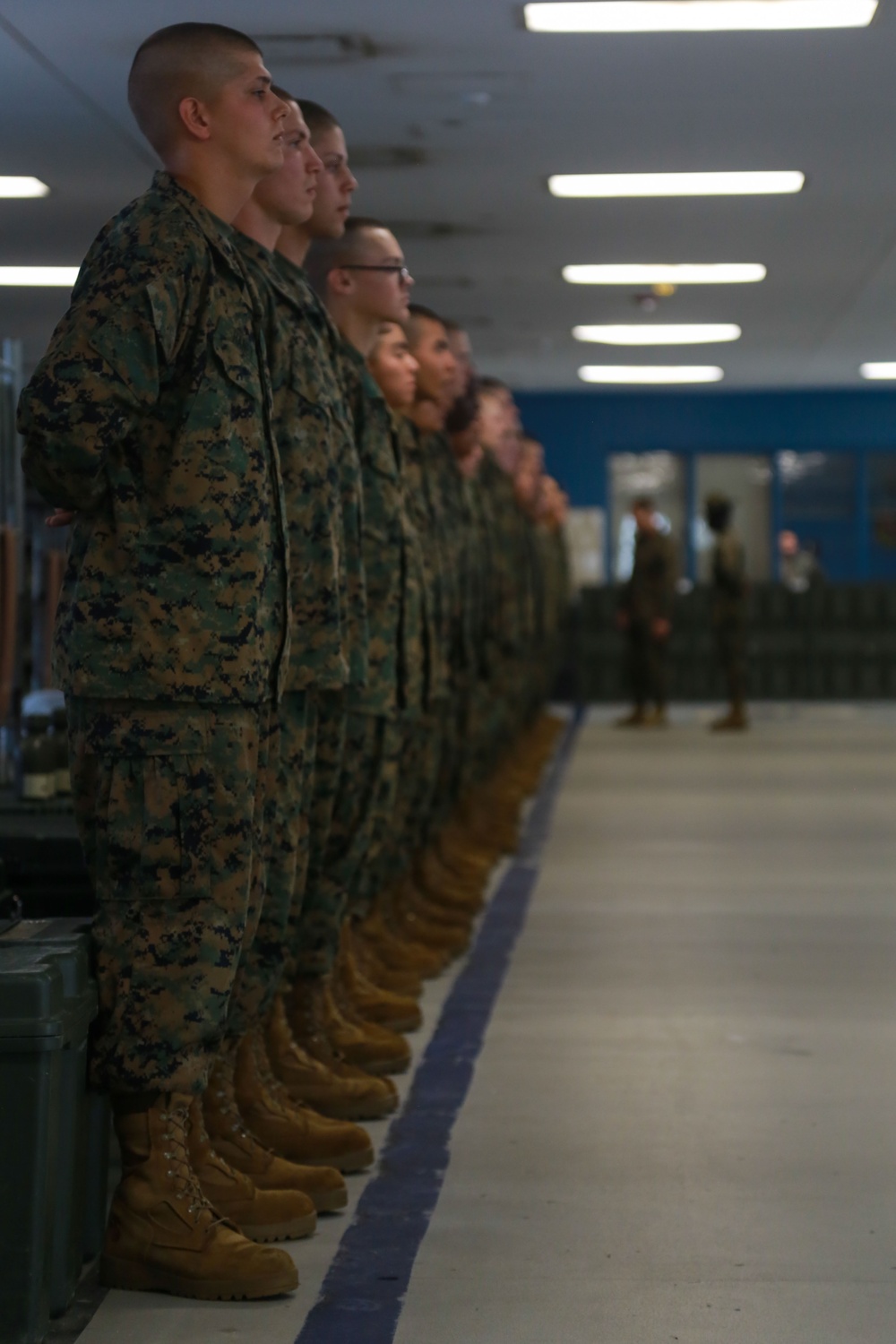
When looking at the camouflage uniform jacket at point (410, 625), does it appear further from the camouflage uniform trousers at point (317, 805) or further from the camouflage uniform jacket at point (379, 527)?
the camouflage uniform trousers at point (317, 805)

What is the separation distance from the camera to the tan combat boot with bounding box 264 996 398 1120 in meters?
3.51

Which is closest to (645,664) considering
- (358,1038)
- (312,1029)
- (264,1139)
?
(358,1038)

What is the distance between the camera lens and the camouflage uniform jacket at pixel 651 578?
15625 millimetres

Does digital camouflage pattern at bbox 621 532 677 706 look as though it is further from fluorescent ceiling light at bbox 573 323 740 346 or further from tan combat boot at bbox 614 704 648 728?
fluorescent ceiling light at bbox 573 323 740 346

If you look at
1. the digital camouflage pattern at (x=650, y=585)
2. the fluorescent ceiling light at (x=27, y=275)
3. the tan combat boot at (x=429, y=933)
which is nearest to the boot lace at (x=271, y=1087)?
the tan combat boot at (x=429, y=933)

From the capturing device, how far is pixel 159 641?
8.58ft

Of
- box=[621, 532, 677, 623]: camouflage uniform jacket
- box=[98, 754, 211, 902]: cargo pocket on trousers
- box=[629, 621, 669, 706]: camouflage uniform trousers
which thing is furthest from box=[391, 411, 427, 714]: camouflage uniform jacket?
box=[629, 621, 669, 706]: camouflage uniform trousers

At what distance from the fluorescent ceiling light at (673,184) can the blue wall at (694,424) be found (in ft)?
35.2

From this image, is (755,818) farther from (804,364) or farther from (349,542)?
(804,364)

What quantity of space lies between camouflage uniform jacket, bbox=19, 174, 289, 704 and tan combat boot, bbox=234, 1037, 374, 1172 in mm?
755

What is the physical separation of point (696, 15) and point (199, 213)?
13.9ft

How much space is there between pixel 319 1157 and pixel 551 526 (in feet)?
39.9

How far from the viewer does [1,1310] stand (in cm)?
238

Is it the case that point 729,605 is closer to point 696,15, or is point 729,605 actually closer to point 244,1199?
point 696,15
